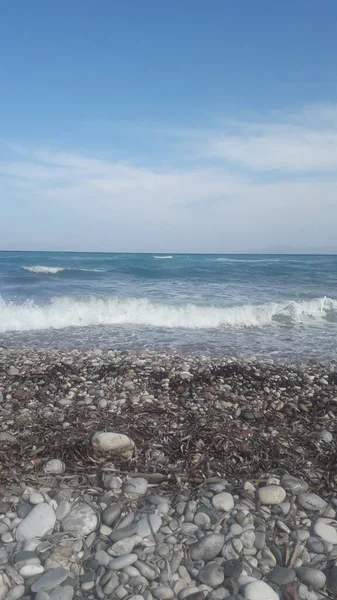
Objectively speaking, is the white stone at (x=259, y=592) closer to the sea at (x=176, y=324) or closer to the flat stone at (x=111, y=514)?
the flat stone at (x=111, y=514)

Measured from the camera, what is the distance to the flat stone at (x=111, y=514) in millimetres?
2613

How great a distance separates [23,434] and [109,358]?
9.97ft

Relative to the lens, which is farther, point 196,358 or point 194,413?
point 196,358

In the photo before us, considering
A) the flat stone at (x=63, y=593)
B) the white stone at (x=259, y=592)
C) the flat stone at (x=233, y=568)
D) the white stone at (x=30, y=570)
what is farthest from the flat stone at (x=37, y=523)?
the white stone at (x=259, y=592)

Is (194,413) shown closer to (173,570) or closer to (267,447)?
(267,447)

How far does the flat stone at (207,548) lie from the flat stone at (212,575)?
8cm

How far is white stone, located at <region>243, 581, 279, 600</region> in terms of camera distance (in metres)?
2.10

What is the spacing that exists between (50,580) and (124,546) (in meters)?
0.45

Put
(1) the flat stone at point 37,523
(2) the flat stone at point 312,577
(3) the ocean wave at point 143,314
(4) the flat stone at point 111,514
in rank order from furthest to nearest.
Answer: (3) the ocean wave at point 143,314
(4) the flat stone at point 111,514
(1) the flat stone at point 37,523
(2) the flat stone at point 312,577

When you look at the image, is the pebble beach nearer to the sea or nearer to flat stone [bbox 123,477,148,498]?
flat stone [bbox 123,477,148,498]

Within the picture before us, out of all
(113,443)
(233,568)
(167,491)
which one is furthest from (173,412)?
(233,568)

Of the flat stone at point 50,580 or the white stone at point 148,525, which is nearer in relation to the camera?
the flat stone at point 50,580

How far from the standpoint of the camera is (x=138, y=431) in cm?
397

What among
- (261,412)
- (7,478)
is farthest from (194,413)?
(7,478)
